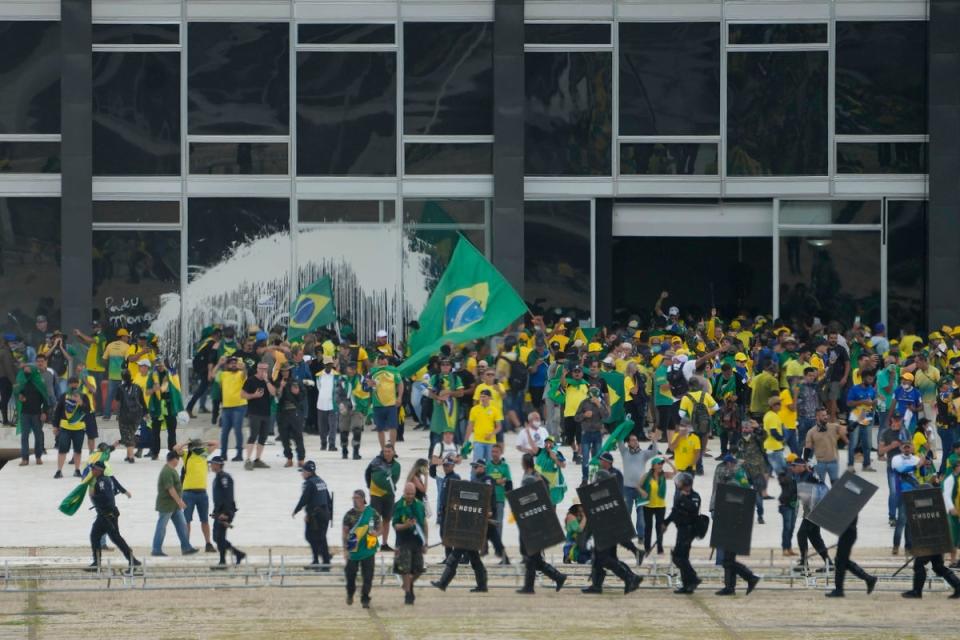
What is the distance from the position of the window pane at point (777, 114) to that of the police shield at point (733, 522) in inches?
623

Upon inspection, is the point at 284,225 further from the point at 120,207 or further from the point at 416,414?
the point at 416,414

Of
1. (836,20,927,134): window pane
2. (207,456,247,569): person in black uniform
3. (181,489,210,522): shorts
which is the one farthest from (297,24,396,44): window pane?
(207,456,247,569): person in black uniform

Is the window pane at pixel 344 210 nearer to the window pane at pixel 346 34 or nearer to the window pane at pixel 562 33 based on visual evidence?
the window pane at pixel 346 34

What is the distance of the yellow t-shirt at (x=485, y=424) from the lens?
27.1 meters

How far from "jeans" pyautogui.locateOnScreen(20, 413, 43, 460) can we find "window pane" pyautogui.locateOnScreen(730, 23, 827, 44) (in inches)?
597

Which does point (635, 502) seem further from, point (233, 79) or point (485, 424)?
point (233, 79)

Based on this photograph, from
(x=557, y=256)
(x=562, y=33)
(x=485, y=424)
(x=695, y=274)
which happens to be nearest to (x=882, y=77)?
(x=695, y=274)

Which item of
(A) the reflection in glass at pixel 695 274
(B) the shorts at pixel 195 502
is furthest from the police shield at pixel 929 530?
(A) the reflection in glass at pixel 695 274

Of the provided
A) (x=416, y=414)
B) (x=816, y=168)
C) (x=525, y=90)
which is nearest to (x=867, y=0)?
(x=816, y=168)

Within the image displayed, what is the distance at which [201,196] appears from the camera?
37656 mm

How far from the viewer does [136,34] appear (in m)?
37.6

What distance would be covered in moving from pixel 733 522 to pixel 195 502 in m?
6.39

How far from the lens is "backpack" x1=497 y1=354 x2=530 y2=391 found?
31562 mm

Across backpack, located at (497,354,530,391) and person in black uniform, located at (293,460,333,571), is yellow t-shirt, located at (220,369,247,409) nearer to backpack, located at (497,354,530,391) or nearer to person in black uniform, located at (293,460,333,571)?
backpack, located at (497,354,530,391)
